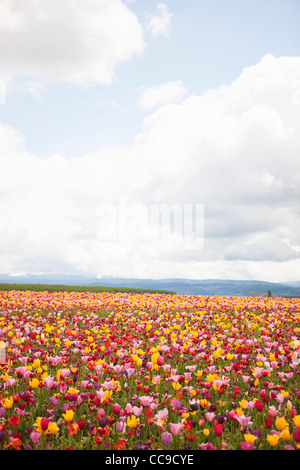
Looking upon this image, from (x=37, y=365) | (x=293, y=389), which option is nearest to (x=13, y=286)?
(x=37, y=365)

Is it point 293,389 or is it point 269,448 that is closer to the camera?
point 269,448

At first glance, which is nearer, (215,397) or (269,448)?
(269,448)

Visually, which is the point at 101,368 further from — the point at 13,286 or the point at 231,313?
the point at 13,286

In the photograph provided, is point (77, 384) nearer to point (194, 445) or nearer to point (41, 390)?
point (41, 390)

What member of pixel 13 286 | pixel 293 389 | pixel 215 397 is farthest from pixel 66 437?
pixel 13 286

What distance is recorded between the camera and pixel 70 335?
7957 mm

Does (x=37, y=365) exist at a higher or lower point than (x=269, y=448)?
higher

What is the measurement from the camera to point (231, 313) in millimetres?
12305

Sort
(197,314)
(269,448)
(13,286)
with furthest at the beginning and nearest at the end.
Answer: (13,286) → (197,314) → (269,448)
